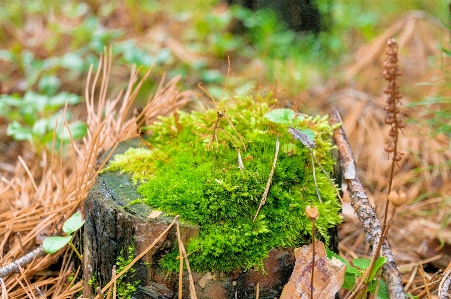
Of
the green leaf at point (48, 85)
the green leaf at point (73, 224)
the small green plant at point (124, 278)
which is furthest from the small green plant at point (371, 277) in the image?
the green leaf at point (48, 85)

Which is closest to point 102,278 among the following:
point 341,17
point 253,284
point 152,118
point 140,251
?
point 140,251

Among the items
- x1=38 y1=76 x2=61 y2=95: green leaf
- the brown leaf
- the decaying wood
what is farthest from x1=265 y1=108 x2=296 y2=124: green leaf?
x1=38 y1=76 x2=61 y2=95: green leaf

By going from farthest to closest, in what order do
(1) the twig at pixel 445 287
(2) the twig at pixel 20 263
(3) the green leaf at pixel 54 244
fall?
(2) the twig at pixel 20 263
(3) the green leaf at pixel 54 244
(1) the twig at pixel 445 287

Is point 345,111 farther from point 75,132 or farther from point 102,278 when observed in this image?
point 102,278

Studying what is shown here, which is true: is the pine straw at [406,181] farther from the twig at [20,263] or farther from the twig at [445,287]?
the twig at [20,263]

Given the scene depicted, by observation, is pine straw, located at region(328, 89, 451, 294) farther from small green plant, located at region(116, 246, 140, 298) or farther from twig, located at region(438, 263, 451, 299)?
small green plant, located at region(116, 246, 140, 298)
